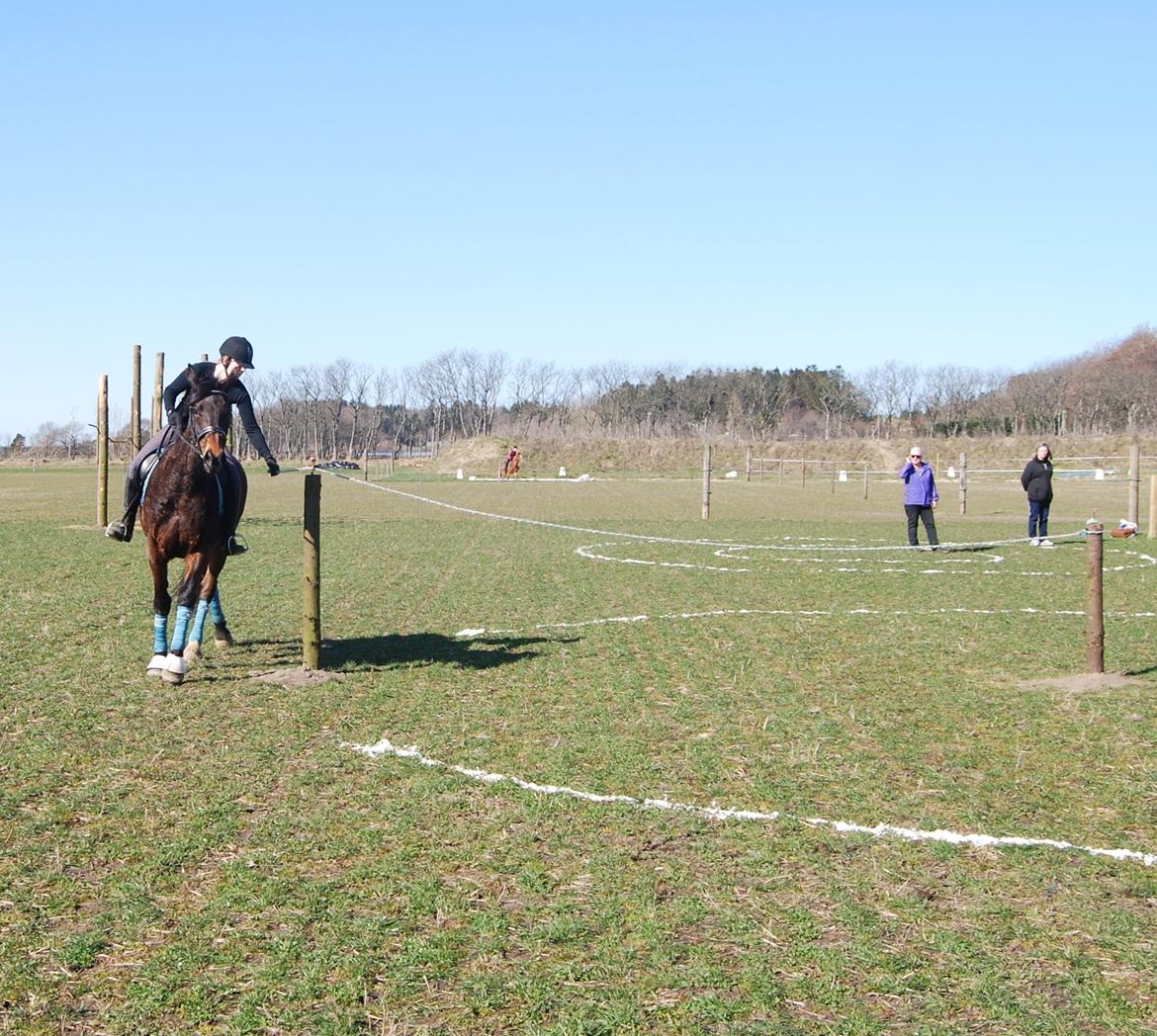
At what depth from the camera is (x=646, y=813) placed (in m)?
5.93

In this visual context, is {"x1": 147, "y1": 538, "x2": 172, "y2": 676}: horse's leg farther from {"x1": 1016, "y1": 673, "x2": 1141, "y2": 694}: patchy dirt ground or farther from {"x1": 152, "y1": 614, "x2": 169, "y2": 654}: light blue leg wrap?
{"x1": 1016, "y1": 673, "x2": 1141, "y2": 694}: patchy dirt ground

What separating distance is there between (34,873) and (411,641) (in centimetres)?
625

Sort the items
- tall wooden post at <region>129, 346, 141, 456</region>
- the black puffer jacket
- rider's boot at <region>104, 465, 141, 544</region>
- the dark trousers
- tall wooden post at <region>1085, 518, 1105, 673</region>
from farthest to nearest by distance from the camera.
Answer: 1. tall wooden post at <region>129, 346, 141, 456</region>
2. the black puffer jacket
3. the dark trousers
4. rider's boot at <region>104, 465, 141, 544</region>
5. tall wooden post at <region>1085, 518, 1105, 673</region>

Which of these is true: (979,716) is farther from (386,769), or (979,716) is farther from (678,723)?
(386,769)

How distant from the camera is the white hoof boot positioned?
8961 mm

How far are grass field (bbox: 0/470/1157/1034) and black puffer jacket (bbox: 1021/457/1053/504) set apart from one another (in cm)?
986

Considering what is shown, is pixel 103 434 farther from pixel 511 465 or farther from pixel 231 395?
pixel 511 465

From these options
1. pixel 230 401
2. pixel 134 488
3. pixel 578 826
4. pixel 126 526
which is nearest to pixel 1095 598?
pixel 578 826

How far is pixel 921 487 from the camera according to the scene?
2159 cm

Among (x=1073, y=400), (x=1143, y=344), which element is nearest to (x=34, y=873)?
(x=1073, y=400)

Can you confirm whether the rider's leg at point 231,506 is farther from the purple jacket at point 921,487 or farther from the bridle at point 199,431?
the purple jacket at point 921,487

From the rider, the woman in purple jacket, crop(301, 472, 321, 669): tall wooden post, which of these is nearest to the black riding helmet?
the rider

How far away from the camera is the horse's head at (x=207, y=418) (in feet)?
28.6

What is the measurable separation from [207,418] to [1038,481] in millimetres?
17630
